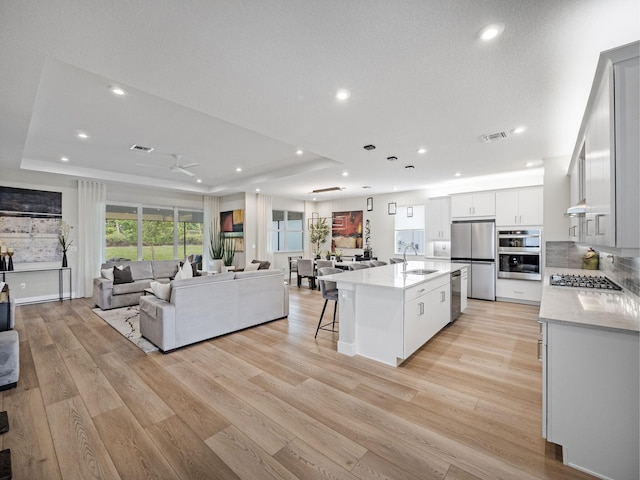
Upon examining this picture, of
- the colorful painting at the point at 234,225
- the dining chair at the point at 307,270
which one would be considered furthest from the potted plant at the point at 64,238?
the dining chair at the point at 307,270

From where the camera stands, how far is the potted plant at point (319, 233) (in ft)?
32.6

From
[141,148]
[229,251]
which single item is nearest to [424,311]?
[141,148]

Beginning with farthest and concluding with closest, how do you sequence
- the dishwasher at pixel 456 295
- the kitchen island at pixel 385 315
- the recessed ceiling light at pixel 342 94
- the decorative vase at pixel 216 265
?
the decorative vase at pixel 216 265
the dishwasher at pixel 456 295
the kitchen island at pixel 385 315
the recessed ceiling light at pixel 342 94


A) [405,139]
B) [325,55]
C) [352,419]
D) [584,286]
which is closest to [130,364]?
[352,419]

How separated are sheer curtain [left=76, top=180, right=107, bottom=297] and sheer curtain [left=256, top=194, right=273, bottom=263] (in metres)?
3.88

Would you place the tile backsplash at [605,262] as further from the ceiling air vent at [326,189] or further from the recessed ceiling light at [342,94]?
the ceiling air vent at [326,189]

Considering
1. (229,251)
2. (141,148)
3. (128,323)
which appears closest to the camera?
(128,323)

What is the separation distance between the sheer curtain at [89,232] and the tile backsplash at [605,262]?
877 cm

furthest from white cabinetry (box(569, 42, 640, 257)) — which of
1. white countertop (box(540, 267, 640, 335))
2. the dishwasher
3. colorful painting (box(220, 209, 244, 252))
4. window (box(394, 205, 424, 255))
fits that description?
colorful painting (box(220, 209, 244, 252))

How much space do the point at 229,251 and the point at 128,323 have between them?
15.0ft

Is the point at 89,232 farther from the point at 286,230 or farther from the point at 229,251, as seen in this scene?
the point at 286,230

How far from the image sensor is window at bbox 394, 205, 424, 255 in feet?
26.8

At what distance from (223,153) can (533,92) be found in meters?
4.50

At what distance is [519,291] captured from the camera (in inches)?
230
